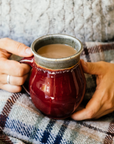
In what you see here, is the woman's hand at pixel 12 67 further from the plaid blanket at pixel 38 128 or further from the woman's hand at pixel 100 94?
the woman's hand at pixel 100 94

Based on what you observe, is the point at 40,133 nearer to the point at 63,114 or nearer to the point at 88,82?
the point at 63,114

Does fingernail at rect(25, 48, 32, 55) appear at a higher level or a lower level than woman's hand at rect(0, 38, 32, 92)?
higher

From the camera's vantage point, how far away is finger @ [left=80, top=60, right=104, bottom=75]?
20.2 inches

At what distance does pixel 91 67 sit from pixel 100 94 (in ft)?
0.30

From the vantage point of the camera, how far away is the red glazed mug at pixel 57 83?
15.6 inches

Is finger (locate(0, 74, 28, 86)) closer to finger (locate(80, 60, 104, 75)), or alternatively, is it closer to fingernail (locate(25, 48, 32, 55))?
fingernail (locate(25, 48, 32, 55))

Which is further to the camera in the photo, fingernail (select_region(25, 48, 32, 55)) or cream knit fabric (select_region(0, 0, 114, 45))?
cream knit fabric (select_region(0, 0, 114, 45))

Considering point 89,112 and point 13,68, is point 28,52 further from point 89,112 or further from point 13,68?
point 89,112

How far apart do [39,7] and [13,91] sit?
367 mm

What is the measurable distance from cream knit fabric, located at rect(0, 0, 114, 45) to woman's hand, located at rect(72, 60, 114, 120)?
24 cm

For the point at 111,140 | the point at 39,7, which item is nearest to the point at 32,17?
the point at 39,7

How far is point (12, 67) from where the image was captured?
495 mm

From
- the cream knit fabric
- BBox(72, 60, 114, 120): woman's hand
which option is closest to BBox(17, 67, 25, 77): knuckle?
BBox(72, 60, 114, 120): woman's hand

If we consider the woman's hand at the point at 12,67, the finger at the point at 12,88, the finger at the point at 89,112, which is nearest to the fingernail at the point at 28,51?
the woman's hand at the point at 12,67
